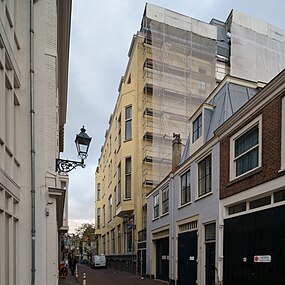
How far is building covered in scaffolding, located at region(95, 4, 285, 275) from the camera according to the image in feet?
110

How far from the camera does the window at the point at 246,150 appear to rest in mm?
12453

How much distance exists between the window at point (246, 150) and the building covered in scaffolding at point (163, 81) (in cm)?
Answer: 1816

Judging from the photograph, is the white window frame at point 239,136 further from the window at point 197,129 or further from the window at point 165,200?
the window at point 165,200

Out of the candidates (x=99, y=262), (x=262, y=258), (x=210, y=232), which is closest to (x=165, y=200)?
(x=210, y=232)

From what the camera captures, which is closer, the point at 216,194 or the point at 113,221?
the point at 216,194

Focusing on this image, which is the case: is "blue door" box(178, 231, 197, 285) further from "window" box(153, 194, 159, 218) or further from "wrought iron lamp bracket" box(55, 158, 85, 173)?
"wrought iron lamp bracket" box(55, 158, 85, 173)

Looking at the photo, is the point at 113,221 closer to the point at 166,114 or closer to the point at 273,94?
the point at 166,114

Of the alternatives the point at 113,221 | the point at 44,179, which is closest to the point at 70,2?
the point at 44,179

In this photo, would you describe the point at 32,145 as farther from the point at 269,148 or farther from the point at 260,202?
the point at 260,202

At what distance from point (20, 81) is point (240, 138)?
25.6ft

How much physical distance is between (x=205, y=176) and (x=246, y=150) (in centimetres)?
427

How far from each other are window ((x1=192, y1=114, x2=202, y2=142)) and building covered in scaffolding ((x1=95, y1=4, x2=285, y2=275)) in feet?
40.9

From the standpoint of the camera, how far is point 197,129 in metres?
19.2

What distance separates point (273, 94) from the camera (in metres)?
11.4
